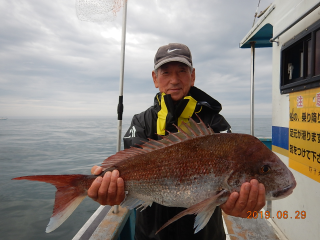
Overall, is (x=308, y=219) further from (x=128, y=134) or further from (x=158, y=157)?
(x=128, y=134)

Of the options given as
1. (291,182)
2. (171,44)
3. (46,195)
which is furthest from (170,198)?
(46,195)

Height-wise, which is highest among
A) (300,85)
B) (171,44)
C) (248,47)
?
(248,47)

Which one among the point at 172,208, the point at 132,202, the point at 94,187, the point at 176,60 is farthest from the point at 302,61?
the point at 94,187

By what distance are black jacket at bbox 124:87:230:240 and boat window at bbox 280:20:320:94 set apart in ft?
4.40

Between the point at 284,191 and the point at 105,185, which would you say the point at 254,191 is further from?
the point at 105,185

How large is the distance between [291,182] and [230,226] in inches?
106

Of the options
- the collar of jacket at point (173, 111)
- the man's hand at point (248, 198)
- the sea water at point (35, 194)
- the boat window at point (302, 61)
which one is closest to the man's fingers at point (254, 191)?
the man's hand at point (248, 198)

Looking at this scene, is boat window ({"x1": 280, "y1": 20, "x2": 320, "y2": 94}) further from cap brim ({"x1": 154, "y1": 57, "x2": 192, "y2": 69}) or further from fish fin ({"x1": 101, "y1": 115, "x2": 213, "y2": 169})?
fish fin ({"x1": 101, "y1": 115, "x2": 213, "y2": 169})

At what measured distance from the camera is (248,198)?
4.80 ft

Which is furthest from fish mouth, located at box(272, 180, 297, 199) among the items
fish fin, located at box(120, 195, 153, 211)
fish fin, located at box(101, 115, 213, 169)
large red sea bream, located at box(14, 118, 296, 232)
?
fish fin, located at box(120, 195, 153, 211)

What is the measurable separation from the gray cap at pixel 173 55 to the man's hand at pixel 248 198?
156 centimetres

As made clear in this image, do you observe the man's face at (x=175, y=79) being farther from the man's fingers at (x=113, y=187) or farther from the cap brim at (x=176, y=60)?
the man's fingers at (x=113, y=187)

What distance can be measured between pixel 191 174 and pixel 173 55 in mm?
1500

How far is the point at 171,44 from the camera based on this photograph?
255cm
